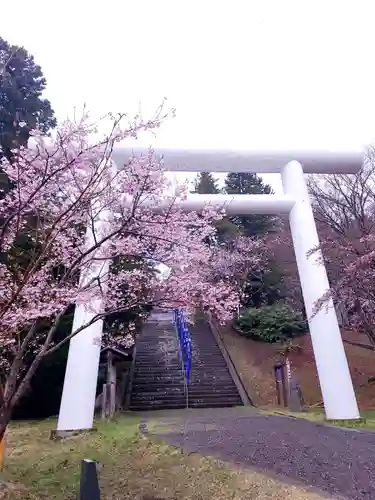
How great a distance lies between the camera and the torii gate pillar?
31.3ft

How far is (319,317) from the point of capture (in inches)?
401

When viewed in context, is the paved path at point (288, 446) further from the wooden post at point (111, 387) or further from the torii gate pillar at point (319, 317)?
the wooden post at point (111, 387)

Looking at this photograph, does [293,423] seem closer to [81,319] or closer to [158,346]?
[81,319]

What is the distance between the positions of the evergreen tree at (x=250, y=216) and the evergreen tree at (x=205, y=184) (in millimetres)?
805

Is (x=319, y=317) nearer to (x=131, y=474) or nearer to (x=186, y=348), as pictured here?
(x=186, y=348)

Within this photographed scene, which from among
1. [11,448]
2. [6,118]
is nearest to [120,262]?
[11,448]

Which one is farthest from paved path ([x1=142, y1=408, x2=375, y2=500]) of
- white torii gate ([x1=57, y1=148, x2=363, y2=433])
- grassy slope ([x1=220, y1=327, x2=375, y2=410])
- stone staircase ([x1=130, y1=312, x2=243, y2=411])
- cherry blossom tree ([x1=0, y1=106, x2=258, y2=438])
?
grassy slope ([x1=220, y1=327, x2=375, y2=410])

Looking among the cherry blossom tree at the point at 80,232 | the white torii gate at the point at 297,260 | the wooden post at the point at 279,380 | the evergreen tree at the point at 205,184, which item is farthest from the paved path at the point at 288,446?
the evergreen tree at the point at 205,184

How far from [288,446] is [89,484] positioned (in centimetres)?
334

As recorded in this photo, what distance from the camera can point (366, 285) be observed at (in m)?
10.1

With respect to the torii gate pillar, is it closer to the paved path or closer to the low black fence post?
the paved path

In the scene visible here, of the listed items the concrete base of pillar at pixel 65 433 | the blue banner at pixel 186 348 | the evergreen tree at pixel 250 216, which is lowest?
the concrete base of pillar at pixel 65 433

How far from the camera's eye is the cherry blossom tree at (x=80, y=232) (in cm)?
441

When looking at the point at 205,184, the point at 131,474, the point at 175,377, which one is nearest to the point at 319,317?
the point at 175,377
